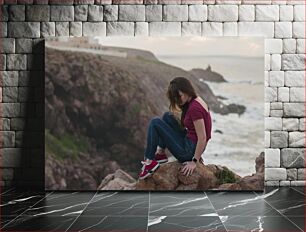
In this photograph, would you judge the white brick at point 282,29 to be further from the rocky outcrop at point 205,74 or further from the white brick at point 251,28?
the rocky outcrop at point 205,74

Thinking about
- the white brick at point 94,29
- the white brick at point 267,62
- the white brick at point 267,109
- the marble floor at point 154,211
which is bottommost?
the marble floor at point 154,211

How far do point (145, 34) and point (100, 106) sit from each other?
882 mm

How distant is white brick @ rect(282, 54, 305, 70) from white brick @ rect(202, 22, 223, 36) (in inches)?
28.6

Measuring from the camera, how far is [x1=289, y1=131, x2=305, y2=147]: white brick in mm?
5859

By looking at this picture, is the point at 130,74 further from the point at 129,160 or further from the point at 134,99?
the point at 129,160

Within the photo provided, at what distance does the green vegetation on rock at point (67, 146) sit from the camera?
225 inches

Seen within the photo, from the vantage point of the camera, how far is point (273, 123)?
231 inches

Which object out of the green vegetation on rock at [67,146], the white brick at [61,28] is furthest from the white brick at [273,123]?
the white brick at [61,28]

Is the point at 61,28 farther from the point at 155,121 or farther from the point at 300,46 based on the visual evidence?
the point at 300,46

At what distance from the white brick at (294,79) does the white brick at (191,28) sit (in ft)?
3.37

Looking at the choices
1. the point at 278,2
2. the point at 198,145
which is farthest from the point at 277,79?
the point at 198,145

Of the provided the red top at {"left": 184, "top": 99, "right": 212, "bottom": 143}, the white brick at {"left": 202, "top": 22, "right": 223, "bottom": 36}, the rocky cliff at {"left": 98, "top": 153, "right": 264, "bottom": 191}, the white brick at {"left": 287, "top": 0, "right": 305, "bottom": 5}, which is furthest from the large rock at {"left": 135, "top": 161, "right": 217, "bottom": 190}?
the white brick at {"left": 287, "top": 0, "right": 305, "bottom": 5}

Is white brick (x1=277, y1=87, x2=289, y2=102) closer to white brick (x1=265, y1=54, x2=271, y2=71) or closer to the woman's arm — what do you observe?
white brick (x1=265, y1=54, x2=271, y2=71)

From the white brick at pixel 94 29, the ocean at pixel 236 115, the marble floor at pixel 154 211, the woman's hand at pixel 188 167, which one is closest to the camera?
the marble floor at pixel 154 211
